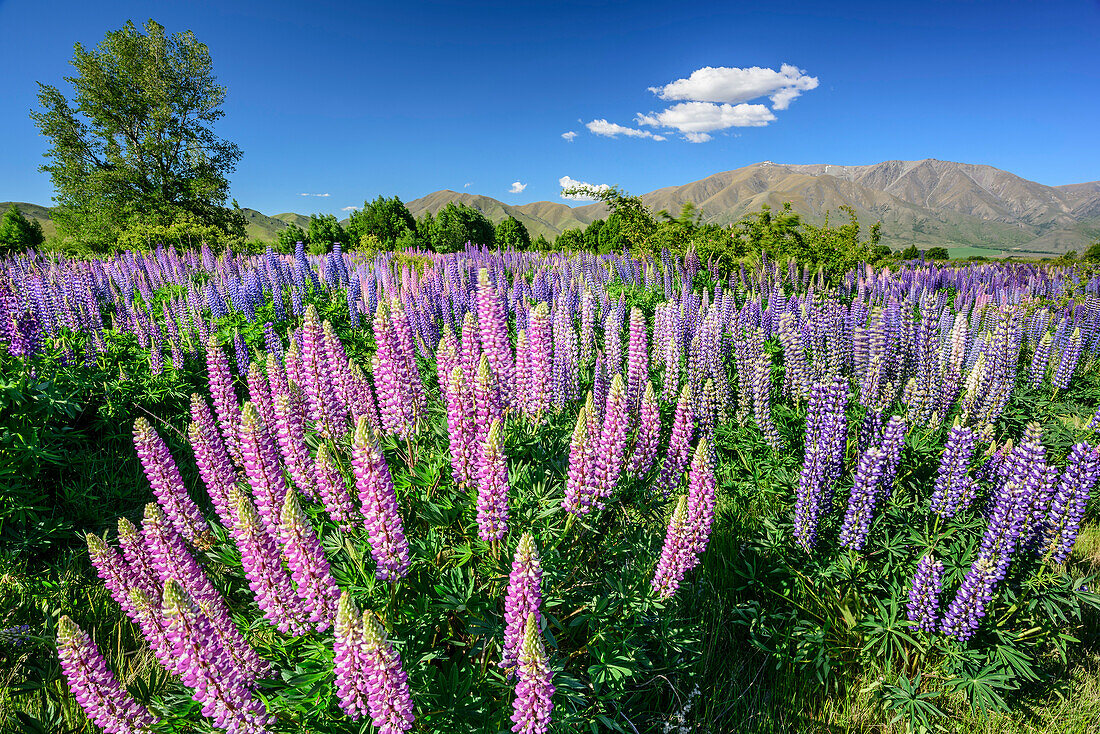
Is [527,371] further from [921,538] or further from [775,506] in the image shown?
[921,538]

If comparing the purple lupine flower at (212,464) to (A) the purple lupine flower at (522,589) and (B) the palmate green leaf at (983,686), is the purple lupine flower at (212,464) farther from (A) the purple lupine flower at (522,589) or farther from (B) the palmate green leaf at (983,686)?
(B) the palmate green leaf at (983,686)

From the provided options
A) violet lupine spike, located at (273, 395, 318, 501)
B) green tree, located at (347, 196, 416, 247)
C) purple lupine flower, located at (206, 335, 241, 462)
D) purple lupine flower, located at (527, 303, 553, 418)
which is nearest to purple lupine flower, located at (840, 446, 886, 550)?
purple lupine flower, located at (527, 303, 553, 418)

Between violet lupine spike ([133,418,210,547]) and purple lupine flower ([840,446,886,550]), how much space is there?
191 inches

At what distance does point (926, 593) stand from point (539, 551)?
2.78m

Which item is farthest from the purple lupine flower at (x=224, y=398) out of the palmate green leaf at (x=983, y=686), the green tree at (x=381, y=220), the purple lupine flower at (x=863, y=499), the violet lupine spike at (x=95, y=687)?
the green tree at (x=381, y=220)

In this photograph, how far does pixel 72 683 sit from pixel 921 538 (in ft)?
17.7

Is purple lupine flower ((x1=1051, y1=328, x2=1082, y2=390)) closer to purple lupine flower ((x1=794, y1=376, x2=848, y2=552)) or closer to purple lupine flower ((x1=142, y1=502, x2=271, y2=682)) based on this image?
purple lupine flower ((x1=794, y1=376, x2=848, y2=552))

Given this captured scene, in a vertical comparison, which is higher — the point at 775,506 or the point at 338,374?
the point at 338,374

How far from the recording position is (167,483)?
3088mm

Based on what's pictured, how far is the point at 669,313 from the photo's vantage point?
6586 mm

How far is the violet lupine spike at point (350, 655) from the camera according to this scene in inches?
71.9

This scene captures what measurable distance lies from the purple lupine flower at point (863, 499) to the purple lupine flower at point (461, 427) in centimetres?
307

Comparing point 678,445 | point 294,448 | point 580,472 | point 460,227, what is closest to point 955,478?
point 678,445

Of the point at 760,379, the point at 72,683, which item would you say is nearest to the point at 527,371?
the point at 760,379
